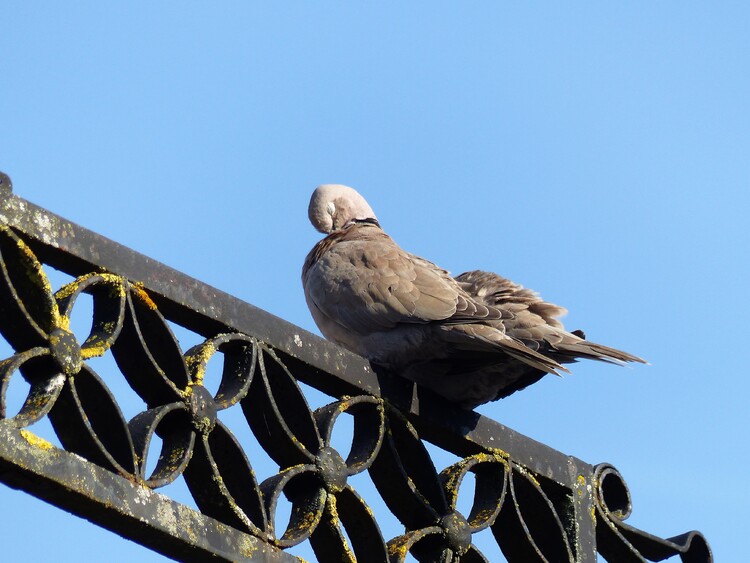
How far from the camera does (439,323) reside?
18.8ft

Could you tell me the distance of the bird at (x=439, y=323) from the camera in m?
5.62

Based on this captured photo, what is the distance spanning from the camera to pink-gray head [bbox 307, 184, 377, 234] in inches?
311

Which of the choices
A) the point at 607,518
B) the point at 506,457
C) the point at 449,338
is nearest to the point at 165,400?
the point at 506,457

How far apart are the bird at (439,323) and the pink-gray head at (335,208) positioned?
1162mm

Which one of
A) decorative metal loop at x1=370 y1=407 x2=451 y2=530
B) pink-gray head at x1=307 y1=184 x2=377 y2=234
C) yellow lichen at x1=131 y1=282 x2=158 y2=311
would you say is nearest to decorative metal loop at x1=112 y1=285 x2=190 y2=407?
yellow lichen at x1=131 y1=282 x2=158 y2=311

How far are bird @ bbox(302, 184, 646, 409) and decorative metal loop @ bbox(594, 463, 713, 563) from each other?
602 millimetres

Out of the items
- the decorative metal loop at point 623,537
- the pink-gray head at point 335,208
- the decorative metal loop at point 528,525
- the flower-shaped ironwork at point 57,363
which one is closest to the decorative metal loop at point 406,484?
the decorative metal loop at point 528,525

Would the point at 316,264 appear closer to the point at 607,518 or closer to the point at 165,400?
the point at 607,518

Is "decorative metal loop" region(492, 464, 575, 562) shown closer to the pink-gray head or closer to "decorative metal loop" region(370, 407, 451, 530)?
"decorative metal loop" region(370, 407, 451, 530)

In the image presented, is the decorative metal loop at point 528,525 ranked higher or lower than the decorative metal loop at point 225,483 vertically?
higher

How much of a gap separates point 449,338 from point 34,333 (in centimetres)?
278

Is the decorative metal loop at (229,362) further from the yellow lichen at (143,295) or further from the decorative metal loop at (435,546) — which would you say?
the decorative metal loop at (435,546)

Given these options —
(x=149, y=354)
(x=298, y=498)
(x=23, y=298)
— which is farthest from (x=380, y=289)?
(x=23, y=298)

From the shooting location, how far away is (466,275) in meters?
6.55
